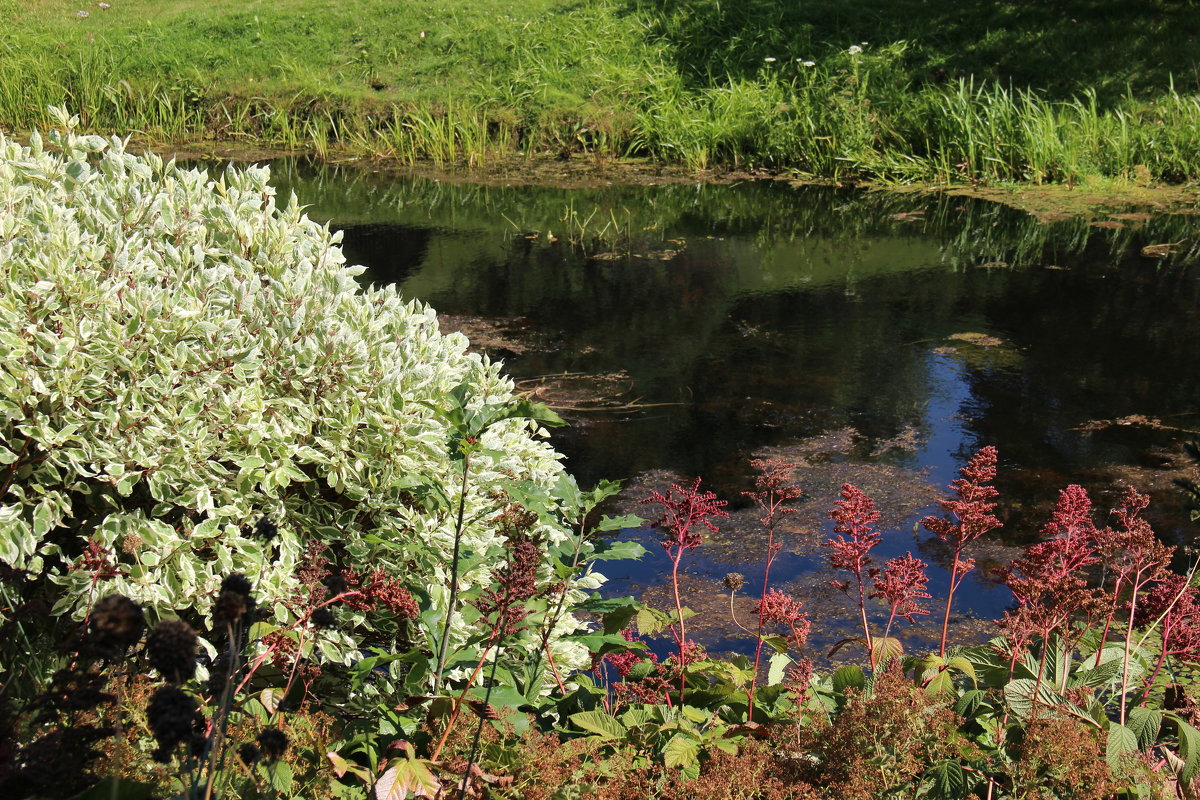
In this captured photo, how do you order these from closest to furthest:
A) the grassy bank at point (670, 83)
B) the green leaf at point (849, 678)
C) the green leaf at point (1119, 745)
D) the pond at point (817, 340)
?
1. the green leaf at point (1119, 745)
2. the green leaf at point (849, 678)
3. the pond at point (817, 340)
4. the grassy bank at point (670, 83)

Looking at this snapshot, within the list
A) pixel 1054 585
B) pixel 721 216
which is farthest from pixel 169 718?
pixel 721 216

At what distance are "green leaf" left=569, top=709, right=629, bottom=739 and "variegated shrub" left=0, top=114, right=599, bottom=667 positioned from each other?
38cm

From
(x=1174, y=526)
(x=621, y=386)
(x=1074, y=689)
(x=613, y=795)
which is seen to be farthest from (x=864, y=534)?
(x=621, y=386)

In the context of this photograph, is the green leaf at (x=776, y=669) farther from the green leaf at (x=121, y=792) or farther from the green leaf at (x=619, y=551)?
the green leaf at (x=121, y=792)

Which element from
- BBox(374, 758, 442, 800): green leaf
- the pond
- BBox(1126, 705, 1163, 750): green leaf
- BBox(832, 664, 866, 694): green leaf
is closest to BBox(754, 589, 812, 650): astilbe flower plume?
BBox(832, 664, 866, 694): green leaf

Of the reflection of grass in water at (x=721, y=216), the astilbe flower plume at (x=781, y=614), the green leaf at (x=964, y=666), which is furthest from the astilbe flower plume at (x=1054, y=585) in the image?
the reflection of grass in water at (x=721, y=216)

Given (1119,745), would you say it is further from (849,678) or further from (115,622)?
(115,622)

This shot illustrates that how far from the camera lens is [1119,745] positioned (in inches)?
95.5

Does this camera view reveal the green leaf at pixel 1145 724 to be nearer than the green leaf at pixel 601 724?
Yes

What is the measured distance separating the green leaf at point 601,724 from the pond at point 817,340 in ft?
4.78

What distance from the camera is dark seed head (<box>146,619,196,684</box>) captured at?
124 centimetres

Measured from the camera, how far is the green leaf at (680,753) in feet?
8.13

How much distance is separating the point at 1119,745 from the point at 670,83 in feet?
43.4

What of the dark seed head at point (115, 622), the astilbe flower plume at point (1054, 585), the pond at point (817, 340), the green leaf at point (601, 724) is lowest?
the pond at point (817, 340)
